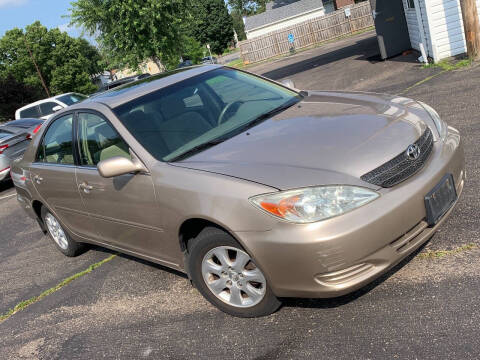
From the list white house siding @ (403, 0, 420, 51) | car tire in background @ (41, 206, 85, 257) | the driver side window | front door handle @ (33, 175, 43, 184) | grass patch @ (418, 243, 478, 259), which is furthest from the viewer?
white house siding @ (403, 0, 420, 51)

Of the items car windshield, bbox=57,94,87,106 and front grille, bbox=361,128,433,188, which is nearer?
front grille, bbox=361,128,433,188

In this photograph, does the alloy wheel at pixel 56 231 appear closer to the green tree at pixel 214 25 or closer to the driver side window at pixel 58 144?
the driver side window at pixel 58 144

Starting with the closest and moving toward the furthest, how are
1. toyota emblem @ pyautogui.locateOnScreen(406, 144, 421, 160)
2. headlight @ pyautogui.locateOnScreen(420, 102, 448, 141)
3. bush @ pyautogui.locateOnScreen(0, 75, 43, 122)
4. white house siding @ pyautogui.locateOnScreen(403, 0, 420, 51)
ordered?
toyota emblem @ pyautogui.locateOnScreen(406, 144, 421, 160)
headlight @ pyautogui.locateOnScreen(420, 102, 448, 141)
white house siding @ pyautogui.locateOnScreen(403, 0, 420, 51)
bush @ pyautogui.locateOnScreen(0, 75, 43, 122)

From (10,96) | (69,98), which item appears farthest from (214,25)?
(69,98)

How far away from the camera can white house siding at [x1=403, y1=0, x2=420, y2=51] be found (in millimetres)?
14102

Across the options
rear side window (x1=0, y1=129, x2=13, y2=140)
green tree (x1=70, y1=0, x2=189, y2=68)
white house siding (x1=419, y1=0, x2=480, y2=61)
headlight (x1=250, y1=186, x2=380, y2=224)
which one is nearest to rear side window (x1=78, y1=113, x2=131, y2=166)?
headlight (x1=250, y1=186, x2=380, y2=224)

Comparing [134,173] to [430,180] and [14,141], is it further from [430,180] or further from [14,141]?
[14,141]

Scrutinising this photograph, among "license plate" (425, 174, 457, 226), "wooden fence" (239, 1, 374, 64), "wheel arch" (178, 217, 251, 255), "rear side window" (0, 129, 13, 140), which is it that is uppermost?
"rear side window" (0, 129, 13, 140)

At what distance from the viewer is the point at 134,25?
2638cm

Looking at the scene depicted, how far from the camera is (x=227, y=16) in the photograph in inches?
3312

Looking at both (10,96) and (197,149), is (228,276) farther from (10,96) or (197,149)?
(10,96)

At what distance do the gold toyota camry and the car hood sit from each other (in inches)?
0.5

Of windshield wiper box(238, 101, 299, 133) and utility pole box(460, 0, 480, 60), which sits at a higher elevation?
windshield wiper box(238, 101, 299, 133)

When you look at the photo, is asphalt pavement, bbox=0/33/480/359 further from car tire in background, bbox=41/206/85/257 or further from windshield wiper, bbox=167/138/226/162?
windshield wiper, bbox=167/138/226/162
